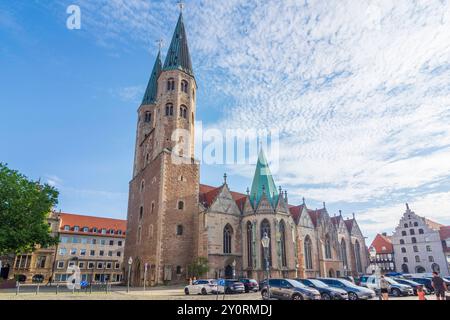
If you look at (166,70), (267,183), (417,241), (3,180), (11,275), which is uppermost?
(166,70)

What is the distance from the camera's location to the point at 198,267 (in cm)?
3394

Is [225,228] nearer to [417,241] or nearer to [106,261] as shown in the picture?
[106,261]

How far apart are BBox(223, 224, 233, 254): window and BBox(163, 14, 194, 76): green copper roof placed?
2374 centimetres

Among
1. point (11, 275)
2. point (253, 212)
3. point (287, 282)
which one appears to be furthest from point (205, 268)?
point (11, 275)

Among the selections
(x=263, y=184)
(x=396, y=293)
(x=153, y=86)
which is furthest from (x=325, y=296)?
(x=153, y=86)

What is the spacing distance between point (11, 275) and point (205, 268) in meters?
38.7

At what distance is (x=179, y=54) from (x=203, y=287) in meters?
35.3

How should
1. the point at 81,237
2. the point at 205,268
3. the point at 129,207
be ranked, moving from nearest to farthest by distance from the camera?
the point at 205,268 → the point at 129,207 → the point at 81,237

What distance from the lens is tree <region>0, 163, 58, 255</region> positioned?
93.9ft

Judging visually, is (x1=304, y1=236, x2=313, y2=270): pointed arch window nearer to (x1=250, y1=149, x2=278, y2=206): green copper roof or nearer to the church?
the church

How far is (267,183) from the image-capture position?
45250 millimetres

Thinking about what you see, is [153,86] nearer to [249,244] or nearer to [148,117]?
[148,117]

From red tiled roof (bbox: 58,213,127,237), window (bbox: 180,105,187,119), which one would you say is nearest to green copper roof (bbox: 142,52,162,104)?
window (bbox: 180,105,187,119)

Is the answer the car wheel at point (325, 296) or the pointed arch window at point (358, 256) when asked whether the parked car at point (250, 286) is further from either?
the pointed arch window at point (358, 256)
